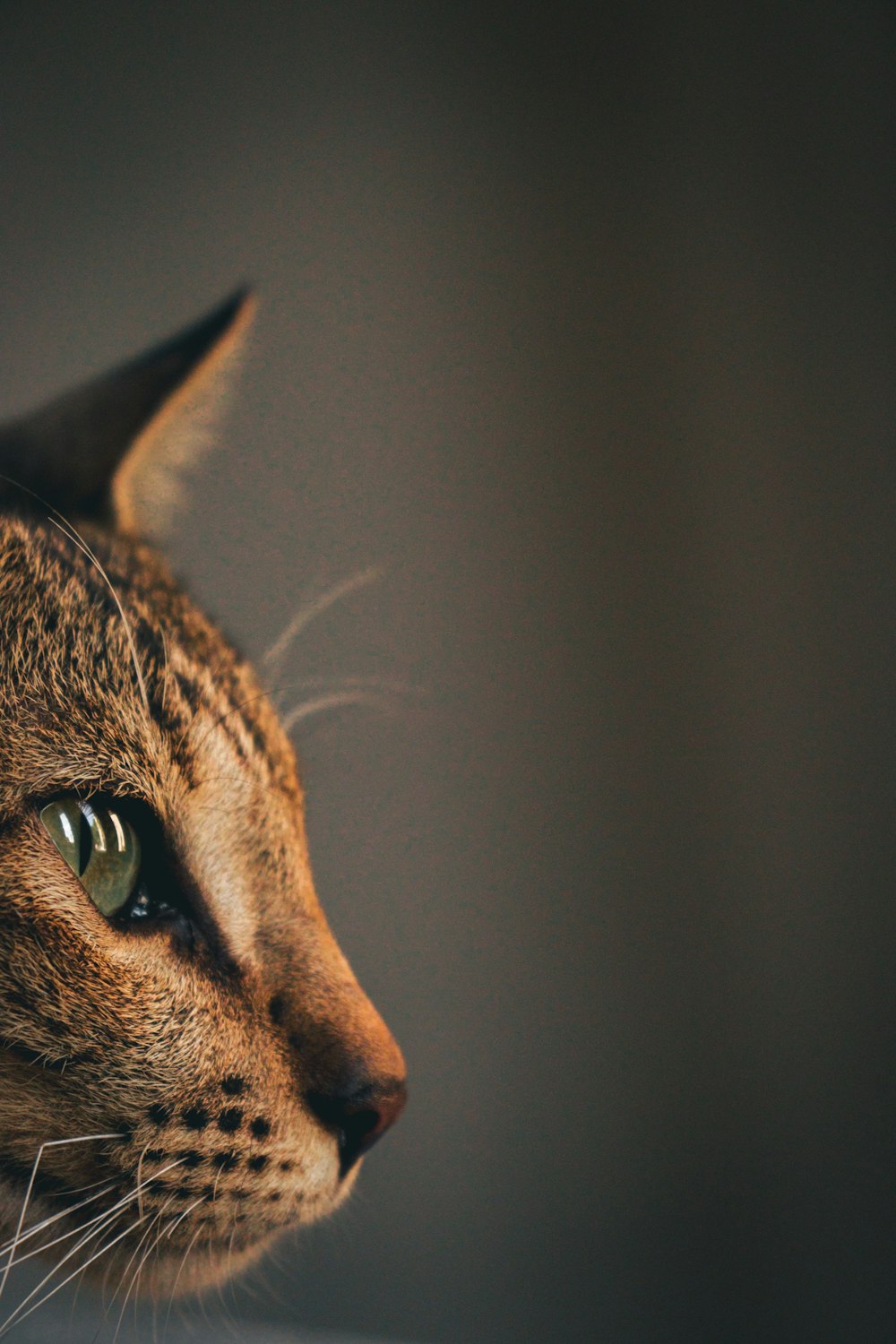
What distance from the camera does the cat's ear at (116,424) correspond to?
0.69m

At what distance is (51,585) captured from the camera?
0.53m

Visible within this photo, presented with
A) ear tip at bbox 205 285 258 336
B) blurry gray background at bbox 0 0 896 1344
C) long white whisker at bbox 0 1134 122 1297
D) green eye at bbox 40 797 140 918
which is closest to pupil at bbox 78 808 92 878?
green eye at bbox 40 797 140 918

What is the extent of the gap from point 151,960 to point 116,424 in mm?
447

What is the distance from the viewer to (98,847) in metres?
0.49

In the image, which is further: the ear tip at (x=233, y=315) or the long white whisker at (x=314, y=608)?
the long white whisker at (x=314, y=608)

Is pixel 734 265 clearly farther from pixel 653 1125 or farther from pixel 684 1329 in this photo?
pixel 684 1329

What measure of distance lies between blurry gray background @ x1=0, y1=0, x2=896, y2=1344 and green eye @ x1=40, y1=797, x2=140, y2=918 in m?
0.28

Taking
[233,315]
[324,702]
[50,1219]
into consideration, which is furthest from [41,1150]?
[233,315]

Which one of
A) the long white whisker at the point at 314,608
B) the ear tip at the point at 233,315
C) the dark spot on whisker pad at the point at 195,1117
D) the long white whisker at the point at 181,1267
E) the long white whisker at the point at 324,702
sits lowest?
the long white whisker at the point at 181,1267

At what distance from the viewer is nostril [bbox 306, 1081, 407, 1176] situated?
517 millimetres

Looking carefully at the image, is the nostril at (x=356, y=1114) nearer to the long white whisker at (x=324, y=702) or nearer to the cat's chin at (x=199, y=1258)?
the cat's chin at (x=199, y=1258)

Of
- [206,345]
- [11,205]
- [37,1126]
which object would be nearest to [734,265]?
[206,345]

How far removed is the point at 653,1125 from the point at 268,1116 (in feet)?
1.66

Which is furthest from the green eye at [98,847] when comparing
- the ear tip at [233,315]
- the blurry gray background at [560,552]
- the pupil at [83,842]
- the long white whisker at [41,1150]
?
the ear tip at [233,315]
